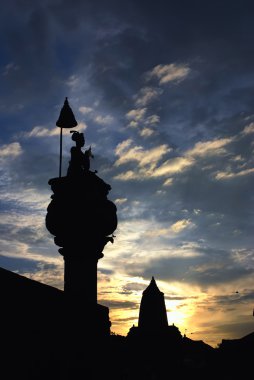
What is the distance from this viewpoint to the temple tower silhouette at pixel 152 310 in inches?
1891

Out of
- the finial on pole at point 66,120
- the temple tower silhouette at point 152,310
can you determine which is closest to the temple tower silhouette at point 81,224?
the finial on pole at point 66,120

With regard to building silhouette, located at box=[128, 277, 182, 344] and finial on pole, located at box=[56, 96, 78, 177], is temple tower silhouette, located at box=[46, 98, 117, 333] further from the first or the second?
building silhouette, located at box=[128, 277, 182, 344]

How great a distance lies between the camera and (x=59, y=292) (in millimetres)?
11188

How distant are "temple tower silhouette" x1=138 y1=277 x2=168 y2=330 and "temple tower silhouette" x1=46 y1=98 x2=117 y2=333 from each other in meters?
34.3

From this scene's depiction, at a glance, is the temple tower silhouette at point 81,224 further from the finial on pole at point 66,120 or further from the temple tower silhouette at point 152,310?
the temple tower silhouette at point 152,310

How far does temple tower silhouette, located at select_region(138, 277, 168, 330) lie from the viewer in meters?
48.0

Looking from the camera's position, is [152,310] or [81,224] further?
[152,310]

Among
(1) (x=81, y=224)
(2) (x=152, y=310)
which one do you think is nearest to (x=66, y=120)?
(1) (x=81, y=224)

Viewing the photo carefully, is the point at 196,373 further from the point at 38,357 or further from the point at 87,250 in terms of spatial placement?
the point at 38,357

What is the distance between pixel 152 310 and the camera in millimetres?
48781

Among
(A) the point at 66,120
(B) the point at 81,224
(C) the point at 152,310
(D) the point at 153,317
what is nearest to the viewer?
(B) the point at 81,224

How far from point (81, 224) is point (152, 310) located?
36215mm

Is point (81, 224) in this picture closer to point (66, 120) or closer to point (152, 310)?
point (66, 120)

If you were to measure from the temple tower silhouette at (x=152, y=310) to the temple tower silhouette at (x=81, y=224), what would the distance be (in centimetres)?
3431
